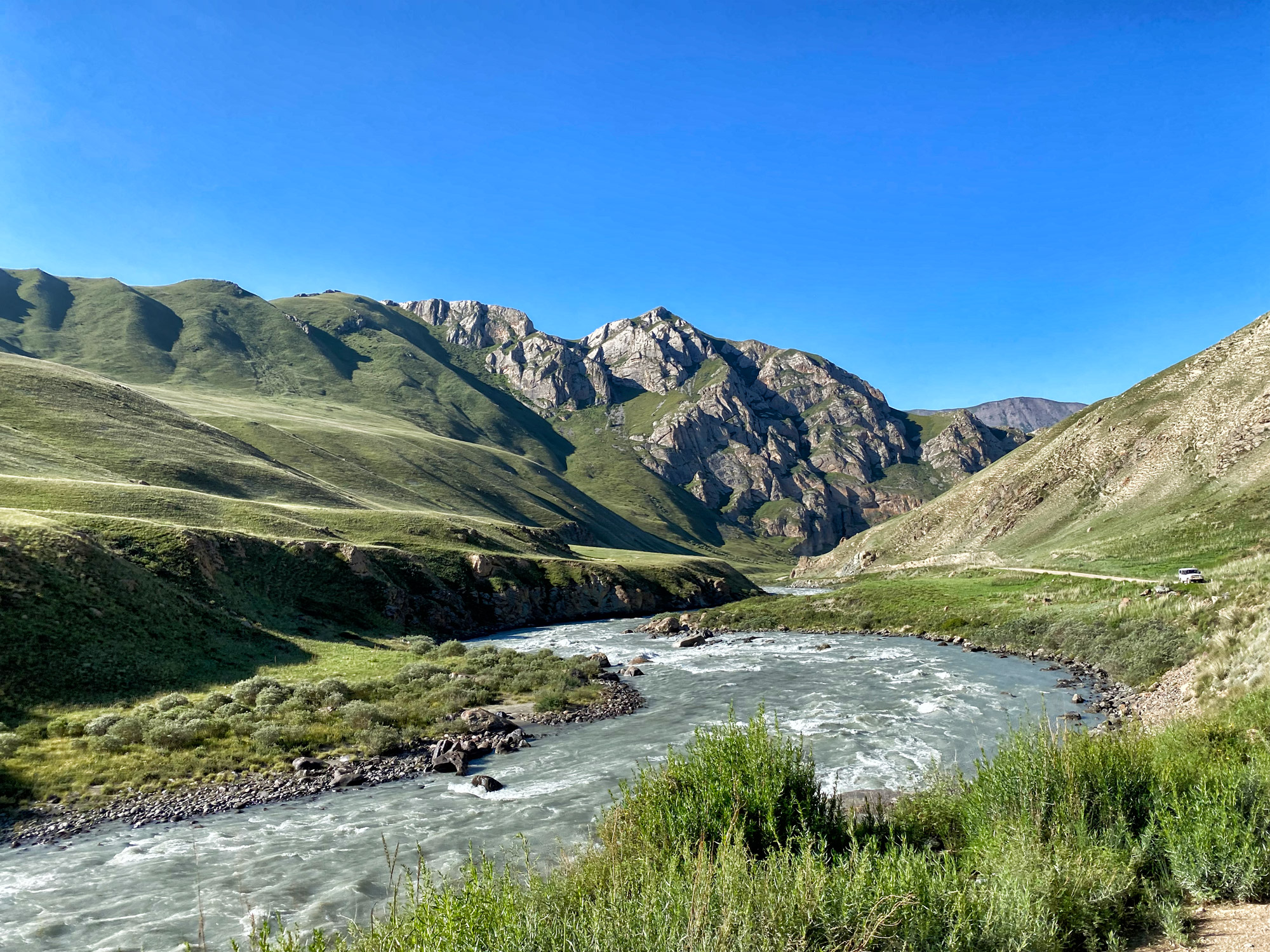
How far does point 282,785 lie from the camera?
22.6 m

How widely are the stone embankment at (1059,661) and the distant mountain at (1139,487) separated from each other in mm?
17662

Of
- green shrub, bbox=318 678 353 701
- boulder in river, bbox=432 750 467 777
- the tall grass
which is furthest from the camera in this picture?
green shrub, bbox=318 678 353 701

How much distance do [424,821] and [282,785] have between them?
708 cm

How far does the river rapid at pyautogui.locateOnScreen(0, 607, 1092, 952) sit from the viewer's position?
46.8 ft

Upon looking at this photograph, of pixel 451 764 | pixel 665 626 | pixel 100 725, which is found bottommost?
pixel 665 626

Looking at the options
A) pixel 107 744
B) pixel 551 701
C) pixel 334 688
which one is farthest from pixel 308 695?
pixel 551 701

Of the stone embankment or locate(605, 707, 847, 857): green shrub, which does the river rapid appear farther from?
locate(605, 707, 847, 857): green shrub

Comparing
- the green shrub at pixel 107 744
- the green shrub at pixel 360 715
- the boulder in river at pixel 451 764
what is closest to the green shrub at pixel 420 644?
the green shrub at pixel 360 715

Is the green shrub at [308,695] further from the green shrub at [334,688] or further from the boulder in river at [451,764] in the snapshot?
the boulder in river at [451,764]

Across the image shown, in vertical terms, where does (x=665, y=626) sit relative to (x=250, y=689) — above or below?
below

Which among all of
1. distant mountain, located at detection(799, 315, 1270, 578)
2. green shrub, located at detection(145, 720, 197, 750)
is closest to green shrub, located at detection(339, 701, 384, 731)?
green shrub, located at detection(145, 720, 197, 750)

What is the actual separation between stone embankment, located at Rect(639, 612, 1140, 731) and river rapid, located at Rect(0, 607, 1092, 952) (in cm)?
116

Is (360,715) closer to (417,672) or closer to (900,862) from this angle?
(417,672)

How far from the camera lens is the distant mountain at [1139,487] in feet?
215
